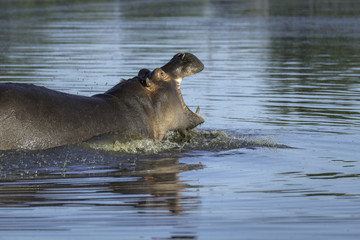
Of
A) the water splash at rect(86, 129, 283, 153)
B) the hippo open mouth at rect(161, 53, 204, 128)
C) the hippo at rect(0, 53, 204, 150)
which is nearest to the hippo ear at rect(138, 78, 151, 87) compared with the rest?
the hippo at rect(0, 53, 204, 150)

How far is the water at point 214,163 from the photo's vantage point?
5984 mm

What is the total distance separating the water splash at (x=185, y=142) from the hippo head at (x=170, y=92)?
221 mm

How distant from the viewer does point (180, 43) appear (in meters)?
24.1

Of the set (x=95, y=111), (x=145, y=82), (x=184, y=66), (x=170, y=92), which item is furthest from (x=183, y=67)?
(x=95, y=111)

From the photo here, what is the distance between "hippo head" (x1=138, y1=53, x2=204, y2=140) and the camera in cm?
940

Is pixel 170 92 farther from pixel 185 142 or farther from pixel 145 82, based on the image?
pixel 185 142

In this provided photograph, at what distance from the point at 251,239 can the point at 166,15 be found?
35.3 meters

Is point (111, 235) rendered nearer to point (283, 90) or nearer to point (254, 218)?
point (254, 218)

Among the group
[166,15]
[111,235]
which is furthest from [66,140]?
[166,15]

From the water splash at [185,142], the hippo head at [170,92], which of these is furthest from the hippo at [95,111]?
the water splash at [185,142]

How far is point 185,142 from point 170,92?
742 millimetres

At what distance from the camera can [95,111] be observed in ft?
28.7

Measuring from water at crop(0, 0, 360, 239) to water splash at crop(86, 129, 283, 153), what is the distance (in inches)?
0.6

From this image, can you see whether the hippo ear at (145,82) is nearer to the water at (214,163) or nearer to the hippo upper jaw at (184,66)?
the hippo upper jaw at (184,66)
